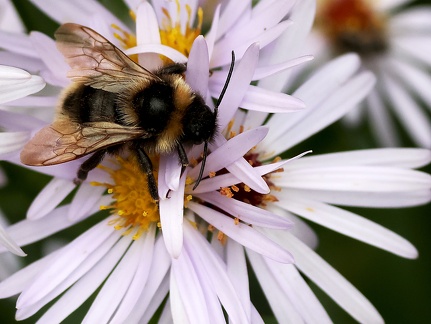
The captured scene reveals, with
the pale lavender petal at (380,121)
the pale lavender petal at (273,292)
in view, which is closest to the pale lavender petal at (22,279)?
the pale lavender petal at (273,292)

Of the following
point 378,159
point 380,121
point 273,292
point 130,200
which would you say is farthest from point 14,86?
point 380,121

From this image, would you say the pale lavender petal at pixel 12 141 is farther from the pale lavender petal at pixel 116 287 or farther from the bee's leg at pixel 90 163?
the pale lavender petal at pixel 116 287

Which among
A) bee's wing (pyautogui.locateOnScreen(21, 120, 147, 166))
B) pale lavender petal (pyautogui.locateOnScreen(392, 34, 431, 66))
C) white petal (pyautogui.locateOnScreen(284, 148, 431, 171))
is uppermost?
pale lavender petal (pyautogui.locateOnScreen(392, 34, 431, 66))

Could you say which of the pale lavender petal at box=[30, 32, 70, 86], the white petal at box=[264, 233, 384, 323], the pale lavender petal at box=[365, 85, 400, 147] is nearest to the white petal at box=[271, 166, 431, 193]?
the white petal at box=[264, 233, 384, 323]

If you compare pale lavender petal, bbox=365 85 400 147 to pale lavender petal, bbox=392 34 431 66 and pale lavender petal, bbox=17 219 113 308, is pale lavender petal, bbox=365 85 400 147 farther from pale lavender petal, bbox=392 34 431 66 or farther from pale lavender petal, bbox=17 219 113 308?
pale lavender petal, bbox=17 219 113 308

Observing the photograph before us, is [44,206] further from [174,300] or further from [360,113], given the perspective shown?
[360,113]

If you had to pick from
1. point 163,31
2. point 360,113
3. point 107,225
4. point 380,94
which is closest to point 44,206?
point 107,225
